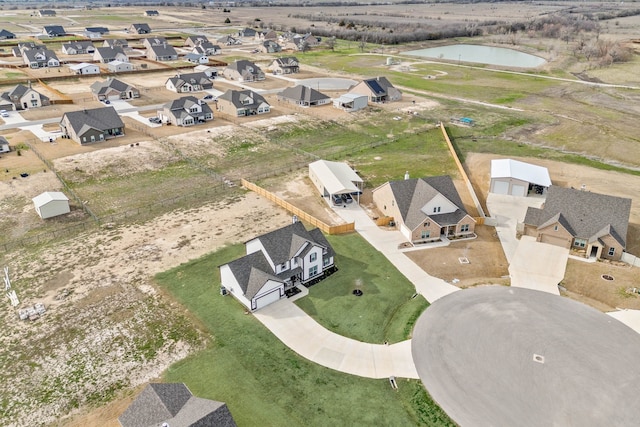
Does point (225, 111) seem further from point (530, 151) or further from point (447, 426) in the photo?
point (447, 426)

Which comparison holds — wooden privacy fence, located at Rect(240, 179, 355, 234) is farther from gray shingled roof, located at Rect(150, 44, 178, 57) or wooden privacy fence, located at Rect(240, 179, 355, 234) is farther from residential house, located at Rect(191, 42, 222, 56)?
residential house, located at Rect(191, 42, 222, 56)

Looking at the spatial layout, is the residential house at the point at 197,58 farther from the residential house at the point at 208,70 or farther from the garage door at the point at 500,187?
the garage door at the point at 500,187

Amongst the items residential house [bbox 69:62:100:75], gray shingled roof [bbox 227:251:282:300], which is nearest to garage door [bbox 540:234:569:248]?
gray shingled roof [bbox 227:251:282:300]

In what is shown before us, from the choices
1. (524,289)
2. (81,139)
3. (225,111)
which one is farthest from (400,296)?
(225,111)

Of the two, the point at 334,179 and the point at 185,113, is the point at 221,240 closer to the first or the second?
the point at 334,179

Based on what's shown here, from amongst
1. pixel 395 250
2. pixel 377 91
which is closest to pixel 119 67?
pixel 377 91
